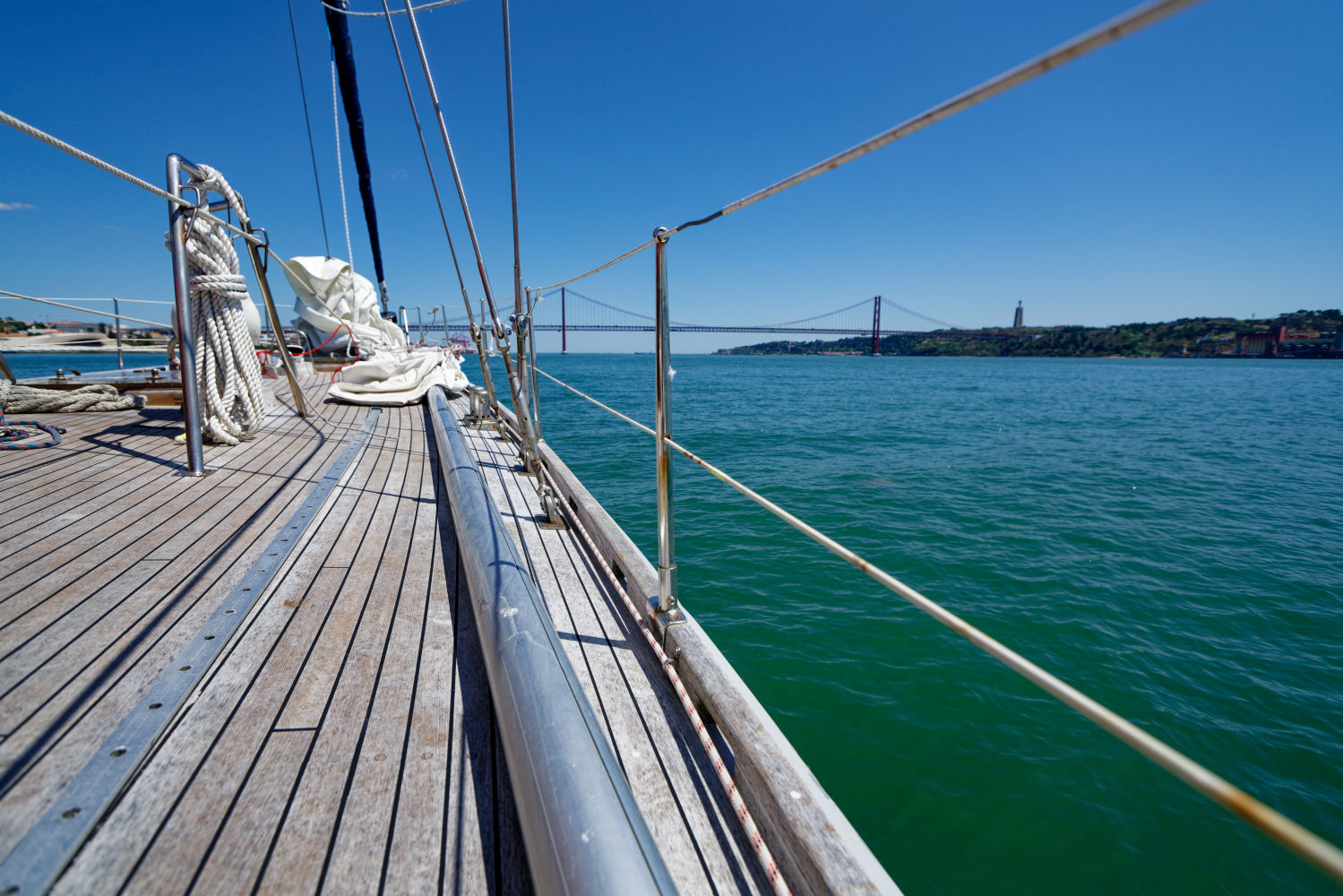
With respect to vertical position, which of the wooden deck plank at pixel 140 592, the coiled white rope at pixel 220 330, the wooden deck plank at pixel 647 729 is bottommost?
the wooden deck plank at pixel 647 729

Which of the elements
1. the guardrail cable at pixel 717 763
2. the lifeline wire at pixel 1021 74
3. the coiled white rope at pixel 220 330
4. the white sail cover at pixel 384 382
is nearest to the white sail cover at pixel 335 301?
the white sail cover at pixel 384 382

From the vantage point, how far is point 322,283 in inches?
295

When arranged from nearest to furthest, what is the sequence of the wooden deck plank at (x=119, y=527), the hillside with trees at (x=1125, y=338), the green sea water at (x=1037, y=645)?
the wooden deck plank at (x=119, y=527) → the green sea water at (x=1037, y=645) → the hillside with trees at (x=1125, y=338)

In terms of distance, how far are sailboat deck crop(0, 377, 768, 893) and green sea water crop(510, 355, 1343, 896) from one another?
1.18 metres

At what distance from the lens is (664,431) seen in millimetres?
1338

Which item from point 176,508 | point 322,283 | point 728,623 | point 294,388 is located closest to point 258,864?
point 176,508

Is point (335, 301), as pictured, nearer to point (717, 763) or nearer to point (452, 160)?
point (452, 160)

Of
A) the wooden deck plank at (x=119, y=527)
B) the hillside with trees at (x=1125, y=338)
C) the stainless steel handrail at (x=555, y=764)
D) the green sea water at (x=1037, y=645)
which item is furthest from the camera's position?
the hillside with trees at (x=1125, y=338)

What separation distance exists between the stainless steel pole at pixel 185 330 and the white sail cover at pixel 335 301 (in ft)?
16.2

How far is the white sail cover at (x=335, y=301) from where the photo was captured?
746 cm

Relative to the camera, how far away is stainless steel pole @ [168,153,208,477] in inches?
98.4

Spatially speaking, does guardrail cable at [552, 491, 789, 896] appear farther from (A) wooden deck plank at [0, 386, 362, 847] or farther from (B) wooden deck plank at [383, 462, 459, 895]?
(A) wooden deck plank at [0, 386, 362, 847]

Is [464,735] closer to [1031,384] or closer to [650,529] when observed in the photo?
[650,529]

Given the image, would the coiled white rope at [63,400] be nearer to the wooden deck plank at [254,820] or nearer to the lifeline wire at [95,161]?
the lifeline wire at [95,161]
